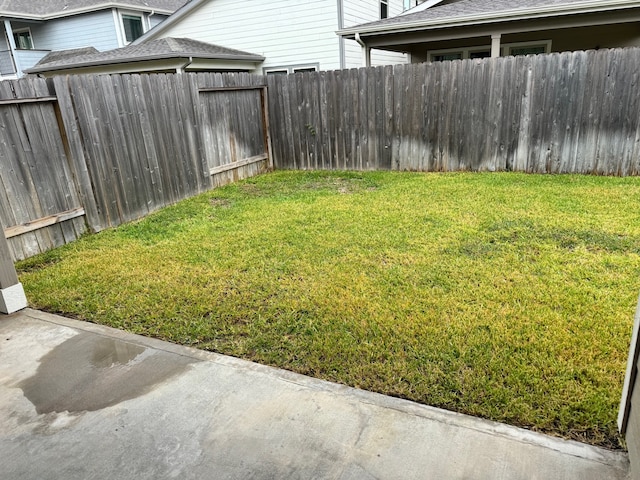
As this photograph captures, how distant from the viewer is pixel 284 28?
524 inches

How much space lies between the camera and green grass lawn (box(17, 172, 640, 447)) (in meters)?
2.60

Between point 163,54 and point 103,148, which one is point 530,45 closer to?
point 163,54

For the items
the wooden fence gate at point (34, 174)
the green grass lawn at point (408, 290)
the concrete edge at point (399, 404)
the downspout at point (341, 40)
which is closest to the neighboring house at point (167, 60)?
the downspout at point (341, 40)

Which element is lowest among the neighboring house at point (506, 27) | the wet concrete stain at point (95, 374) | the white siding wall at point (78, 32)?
the wet concrete stain at point (95, 374)

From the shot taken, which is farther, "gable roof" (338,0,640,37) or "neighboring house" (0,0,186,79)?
"neighboring house" (0,0,186,79)

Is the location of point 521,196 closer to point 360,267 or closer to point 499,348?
point 360,267

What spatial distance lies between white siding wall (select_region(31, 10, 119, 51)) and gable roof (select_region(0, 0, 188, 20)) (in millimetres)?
317

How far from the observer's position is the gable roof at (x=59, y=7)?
17.2 meters

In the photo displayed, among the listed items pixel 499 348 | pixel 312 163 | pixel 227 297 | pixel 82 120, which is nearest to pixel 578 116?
pixel 312 163

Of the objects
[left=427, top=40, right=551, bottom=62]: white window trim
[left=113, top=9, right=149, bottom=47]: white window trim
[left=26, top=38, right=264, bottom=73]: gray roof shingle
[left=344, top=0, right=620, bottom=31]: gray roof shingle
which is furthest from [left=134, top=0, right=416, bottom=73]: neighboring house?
[left=113, top=9, right=149, bottom=47]: white window trim

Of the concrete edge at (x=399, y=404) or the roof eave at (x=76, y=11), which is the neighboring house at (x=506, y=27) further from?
the roof eave at (x=76, y=11)

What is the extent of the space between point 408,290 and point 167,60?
1109cm

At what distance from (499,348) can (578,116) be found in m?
6.06

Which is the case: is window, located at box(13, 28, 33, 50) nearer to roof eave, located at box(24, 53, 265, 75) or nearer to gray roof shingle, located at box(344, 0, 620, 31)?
roof eave, located at box(24, 53, 265, 75)
